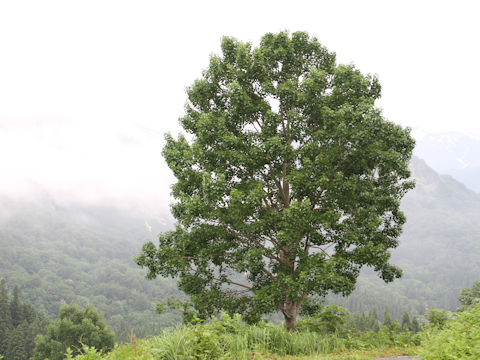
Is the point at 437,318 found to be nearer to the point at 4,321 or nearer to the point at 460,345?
the point at 460,345

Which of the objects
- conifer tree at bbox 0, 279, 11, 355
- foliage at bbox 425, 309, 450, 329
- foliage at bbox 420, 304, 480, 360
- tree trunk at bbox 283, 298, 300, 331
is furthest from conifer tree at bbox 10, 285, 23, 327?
foliage at bbox 420, 304, 480, 360

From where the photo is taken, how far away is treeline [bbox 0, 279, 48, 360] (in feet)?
262

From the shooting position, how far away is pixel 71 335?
217ft

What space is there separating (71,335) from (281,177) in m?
67.5

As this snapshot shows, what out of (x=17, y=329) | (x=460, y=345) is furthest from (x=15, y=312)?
(x=460, y=345)

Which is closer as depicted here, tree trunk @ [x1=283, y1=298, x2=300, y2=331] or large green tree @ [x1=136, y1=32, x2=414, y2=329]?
large green tree @ [x1=136, y1=32, x2=414, y2=329]

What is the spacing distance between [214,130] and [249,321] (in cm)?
801

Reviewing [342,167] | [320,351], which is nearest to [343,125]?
[342,167]

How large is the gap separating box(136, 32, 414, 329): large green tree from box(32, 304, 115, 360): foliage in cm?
5963

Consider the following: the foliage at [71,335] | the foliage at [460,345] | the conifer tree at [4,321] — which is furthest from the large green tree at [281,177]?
the conifer tree at [4,321]

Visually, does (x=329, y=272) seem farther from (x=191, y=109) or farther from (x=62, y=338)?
(x=62, y=338)

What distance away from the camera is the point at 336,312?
12.7 m

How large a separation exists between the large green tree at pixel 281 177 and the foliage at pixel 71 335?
5963 cm

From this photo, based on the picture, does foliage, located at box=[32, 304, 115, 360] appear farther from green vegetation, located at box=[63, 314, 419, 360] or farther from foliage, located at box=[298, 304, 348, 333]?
green vegetation, located at box=[63, 314, 419, 360]
